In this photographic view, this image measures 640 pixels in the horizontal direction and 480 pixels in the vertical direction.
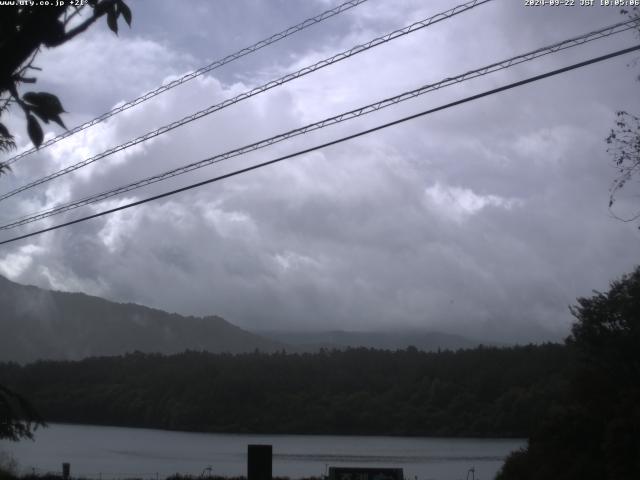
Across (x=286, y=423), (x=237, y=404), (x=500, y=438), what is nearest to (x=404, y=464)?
(x=500, y=438)

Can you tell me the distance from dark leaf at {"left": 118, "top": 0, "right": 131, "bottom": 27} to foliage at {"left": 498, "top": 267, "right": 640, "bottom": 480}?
20.9 metres

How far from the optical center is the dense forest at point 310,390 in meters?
71.7

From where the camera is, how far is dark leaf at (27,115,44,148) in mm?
4398

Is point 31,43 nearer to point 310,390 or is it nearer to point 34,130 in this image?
point 34,130

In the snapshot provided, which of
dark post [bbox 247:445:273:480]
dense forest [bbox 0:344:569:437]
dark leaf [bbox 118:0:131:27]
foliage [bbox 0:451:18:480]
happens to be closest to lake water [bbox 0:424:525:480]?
dense forest [bbox 0:344:569:437]

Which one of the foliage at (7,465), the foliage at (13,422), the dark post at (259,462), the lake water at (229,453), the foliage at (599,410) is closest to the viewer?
the foliage at (13,422)

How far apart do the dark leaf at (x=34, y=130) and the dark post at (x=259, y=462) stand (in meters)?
11.5

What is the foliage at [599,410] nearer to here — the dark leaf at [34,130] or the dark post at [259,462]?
the dark post at [259,462]

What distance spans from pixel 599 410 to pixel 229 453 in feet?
168

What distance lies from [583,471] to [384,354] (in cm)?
8032

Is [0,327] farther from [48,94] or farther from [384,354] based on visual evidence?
[48,94]

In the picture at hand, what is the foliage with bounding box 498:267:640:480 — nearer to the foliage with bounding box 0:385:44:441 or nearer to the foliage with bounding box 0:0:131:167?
the foliage with bounding box 0:385:44:441

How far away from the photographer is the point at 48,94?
437 cm

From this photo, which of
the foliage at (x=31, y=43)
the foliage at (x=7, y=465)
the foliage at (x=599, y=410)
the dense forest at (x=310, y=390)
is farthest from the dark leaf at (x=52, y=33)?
the dense forest at (x=310, y=390)
